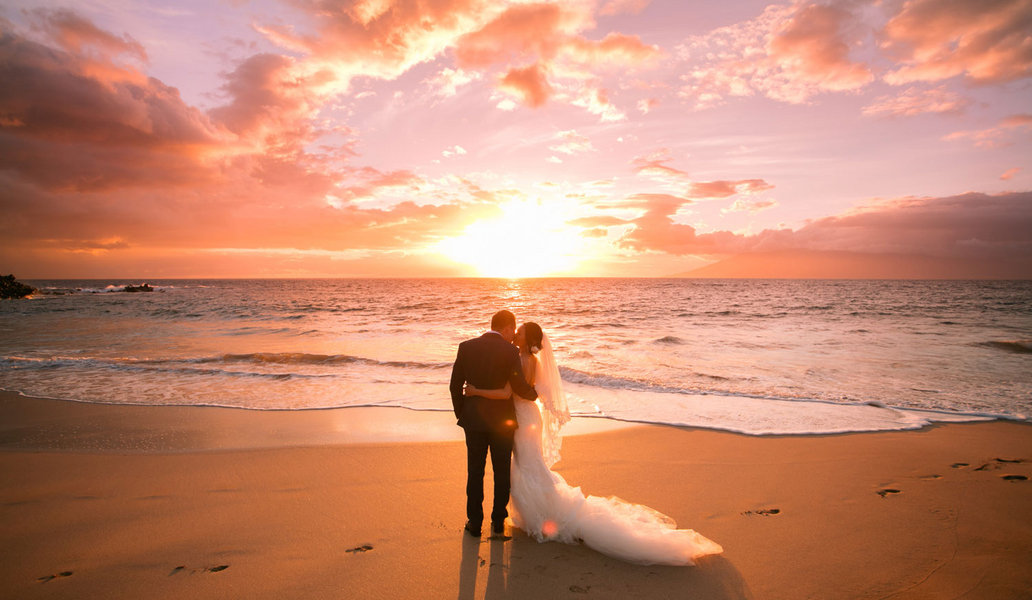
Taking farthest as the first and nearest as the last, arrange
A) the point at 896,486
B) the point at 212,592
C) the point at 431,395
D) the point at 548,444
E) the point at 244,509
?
the point at 431,395
the point at 896,486
the point at 244,509
the point at 548,444
the point at 212,592

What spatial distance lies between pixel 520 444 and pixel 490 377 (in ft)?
2.60

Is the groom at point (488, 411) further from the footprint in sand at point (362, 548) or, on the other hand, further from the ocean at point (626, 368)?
the ocean at point (626, 368)

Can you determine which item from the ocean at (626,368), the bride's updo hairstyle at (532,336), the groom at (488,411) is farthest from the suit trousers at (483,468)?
the ocean at (626,368)

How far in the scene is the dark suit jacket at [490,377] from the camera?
4508mm

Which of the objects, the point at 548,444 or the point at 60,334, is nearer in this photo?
the point at 548,444

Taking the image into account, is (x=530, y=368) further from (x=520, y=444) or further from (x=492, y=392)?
(x=520, y=444)

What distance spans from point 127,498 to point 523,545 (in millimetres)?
5031

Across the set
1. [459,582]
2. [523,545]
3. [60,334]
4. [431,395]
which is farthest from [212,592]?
[60,334]

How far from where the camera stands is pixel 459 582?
13.1 feet

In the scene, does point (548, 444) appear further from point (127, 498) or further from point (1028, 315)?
point (1028, 315)

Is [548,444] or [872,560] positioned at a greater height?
[548,444]

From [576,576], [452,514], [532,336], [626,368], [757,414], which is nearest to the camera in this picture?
[576,576]

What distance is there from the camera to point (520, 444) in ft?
15.3

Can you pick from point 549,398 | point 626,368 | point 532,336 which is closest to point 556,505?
point 549,398
